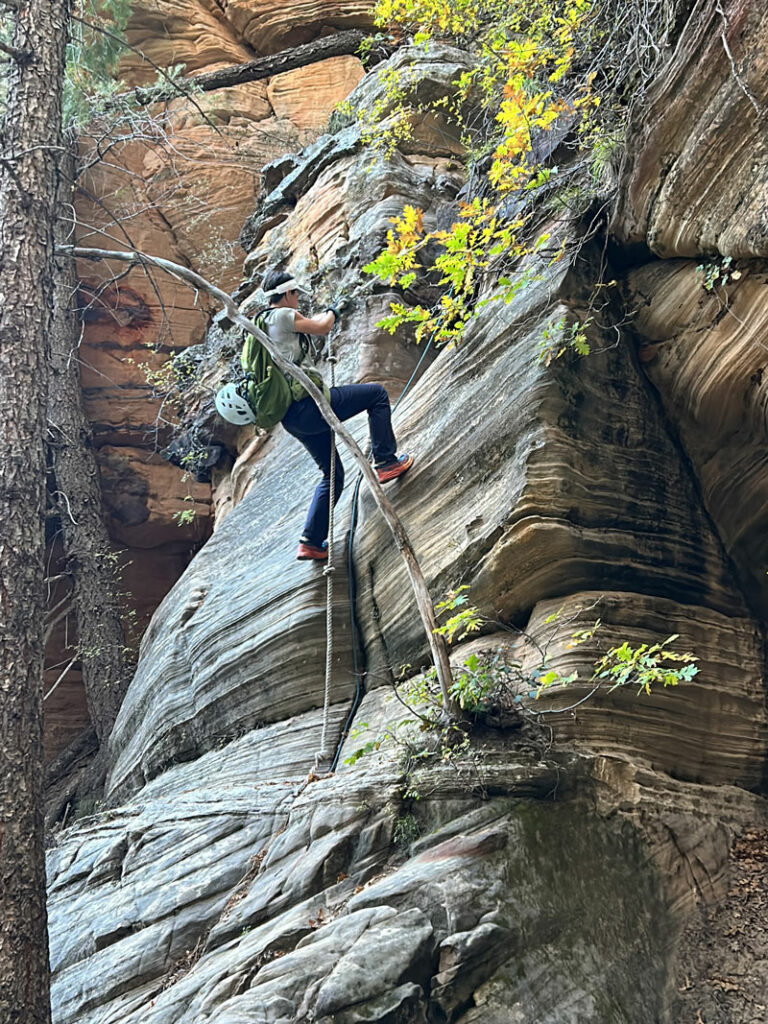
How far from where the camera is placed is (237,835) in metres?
5.38

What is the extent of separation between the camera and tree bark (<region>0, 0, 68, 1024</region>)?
14.4ft

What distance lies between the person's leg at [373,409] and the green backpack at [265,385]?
0.20 m

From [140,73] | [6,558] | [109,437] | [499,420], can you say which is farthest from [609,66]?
[140,73]

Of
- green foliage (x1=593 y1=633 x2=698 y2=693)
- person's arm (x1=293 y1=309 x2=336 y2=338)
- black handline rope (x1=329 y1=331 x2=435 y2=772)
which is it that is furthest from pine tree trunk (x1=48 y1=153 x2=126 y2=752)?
green foliage (x1=593 y1=633 x2=698 y2=693)

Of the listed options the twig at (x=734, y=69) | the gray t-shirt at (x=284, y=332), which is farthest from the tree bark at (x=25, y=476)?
the twig at (x=734, y=69)

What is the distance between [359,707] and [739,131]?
4438mm

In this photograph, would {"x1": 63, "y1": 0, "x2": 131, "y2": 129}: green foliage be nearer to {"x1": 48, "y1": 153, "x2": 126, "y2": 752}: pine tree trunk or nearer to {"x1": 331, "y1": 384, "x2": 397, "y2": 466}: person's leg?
{"x1": 48, "y1": 153, "x2": 126, "y2": 752}: pine tree trunk

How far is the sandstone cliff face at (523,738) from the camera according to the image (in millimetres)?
4082

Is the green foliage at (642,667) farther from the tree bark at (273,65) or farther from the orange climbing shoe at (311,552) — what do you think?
the tree bark at (273,65)

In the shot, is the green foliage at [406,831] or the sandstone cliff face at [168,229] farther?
the sandstone cliff face at [168,229]

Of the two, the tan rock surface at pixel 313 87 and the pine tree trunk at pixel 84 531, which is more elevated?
the tan rock surface at pixel 313 87

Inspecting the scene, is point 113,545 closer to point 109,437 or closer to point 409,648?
point 109,437

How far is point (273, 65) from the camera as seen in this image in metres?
13.6

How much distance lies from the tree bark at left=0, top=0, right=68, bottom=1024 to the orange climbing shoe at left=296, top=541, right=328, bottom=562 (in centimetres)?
211
